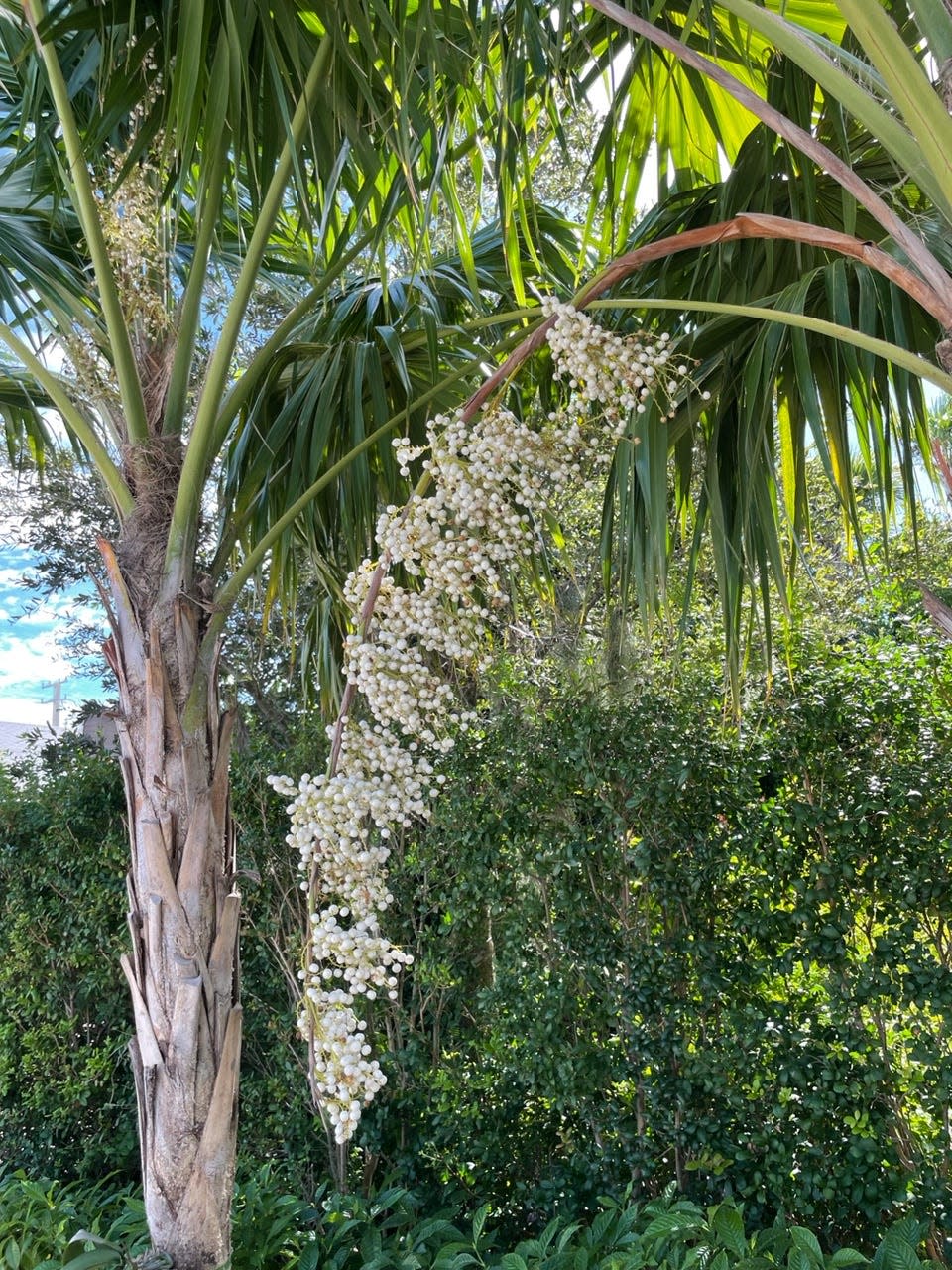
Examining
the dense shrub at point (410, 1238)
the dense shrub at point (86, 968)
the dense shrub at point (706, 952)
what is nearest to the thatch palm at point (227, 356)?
the dense shrub at point (410, 1238)

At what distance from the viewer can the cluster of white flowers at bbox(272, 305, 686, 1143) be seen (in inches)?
62.1

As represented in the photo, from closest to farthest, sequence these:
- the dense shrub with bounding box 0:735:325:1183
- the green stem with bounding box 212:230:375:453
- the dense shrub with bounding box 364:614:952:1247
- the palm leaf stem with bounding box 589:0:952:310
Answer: the palm leaf stem with bounding box 589:0:952:310 → the green stem with bounding box 212:230:375:453 → the dense shrub with bounding box 364:614:952:1247 → the dense shrub with bounding box 0:735:325:1183

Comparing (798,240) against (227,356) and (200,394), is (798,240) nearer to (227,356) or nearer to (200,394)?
(227,356)

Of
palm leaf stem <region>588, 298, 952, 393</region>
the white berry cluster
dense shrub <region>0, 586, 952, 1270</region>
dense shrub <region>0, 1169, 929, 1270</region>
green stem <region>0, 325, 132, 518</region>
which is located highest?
green stem <region>0, 325, 132, 518</region>

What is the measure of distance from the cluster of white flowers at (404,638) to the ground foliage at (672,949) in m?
1.05

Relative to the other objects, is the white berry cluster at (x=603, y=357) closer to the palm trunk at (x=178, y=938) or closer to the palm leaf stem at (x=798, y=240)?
the palm leaf stem at (x=798, y=240)

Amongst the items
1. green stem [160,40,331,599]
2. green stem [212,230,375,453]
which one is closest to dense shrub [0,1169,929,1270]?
green stem [160,40,331,599]

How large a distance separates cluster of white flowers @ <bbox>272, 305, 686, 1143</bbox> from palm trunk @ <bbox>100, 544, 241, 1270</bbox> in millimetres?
626

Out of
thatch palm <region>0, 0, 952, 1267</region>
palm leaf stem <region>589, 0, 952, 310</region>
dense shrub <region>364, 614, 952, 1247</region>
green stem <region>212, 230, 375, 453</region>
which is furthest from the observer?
dense shrub <region>364, 614, 952, 1247</region>

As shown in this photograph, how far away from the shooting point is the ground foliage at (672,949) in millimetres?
2693

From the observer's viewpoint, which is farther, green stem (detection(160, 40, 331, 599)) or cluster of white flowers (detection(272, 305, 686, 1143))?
green stem (detection(160, 40, 331, 599))

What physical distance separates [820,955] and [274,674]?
145 inches

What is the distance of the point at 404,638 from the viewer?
1.65 m

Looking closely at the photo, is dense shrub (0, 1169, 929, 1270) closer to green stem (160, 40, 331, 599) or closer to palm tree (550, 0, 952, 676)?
palm tree (550, 0, 952, 676)
